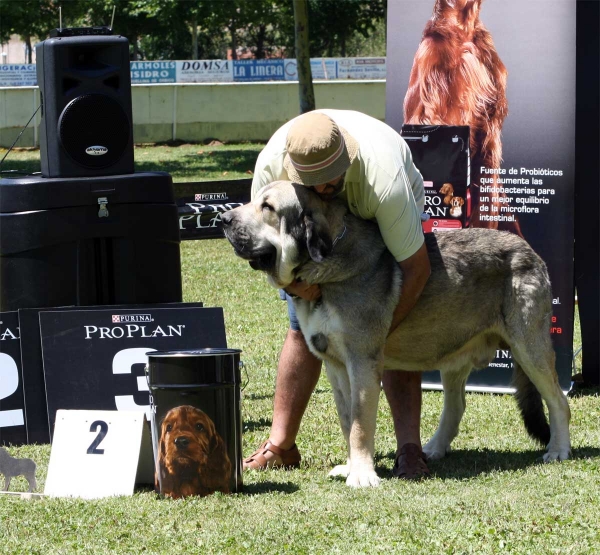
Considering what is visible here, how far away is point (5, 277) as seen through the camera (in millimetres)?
6035

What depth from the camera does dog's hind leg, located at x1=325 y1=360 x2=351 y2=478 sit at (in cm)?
516

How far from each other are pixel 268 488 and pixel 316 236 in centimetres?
131

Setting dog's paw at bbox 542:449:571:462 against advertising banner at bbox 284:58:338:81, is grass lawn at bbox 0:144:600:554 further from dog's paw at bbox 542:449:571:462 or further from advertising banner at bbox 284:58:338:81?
advertising banner at bbox 284:58:338:81

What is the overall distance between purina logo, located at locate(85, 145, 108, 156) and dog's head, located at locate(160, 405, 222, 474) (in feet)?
7.40

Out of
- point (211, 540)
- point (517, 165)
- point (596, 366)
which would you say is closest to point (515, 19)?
point (517, 165)

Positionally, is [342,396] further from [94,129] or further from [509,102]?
[509,102]

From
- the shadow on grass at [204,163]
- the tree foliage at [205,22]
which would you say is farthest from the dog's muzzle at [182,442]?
the tree foliage at [205,22]

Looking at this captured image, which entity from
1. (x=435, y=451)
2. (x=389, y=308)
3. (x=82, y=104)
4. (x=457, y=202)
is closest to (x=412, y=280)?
(x=389, y=308)

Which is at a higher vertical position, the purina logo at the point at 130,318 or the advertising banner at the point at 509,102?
the advertising banner at the point at 509,102

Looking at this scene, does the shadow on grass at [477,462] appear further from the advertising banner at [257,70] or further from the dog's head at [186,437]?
the advertising banner at [257,70]

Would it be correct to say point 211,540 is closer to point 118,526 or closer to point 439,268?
point 118,526

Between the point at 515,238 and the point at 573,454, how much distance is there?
4.23 feet

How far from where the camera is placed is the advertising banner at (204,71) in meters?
33.4

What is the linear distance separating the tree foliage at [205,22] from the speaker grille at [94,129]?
2107cm
